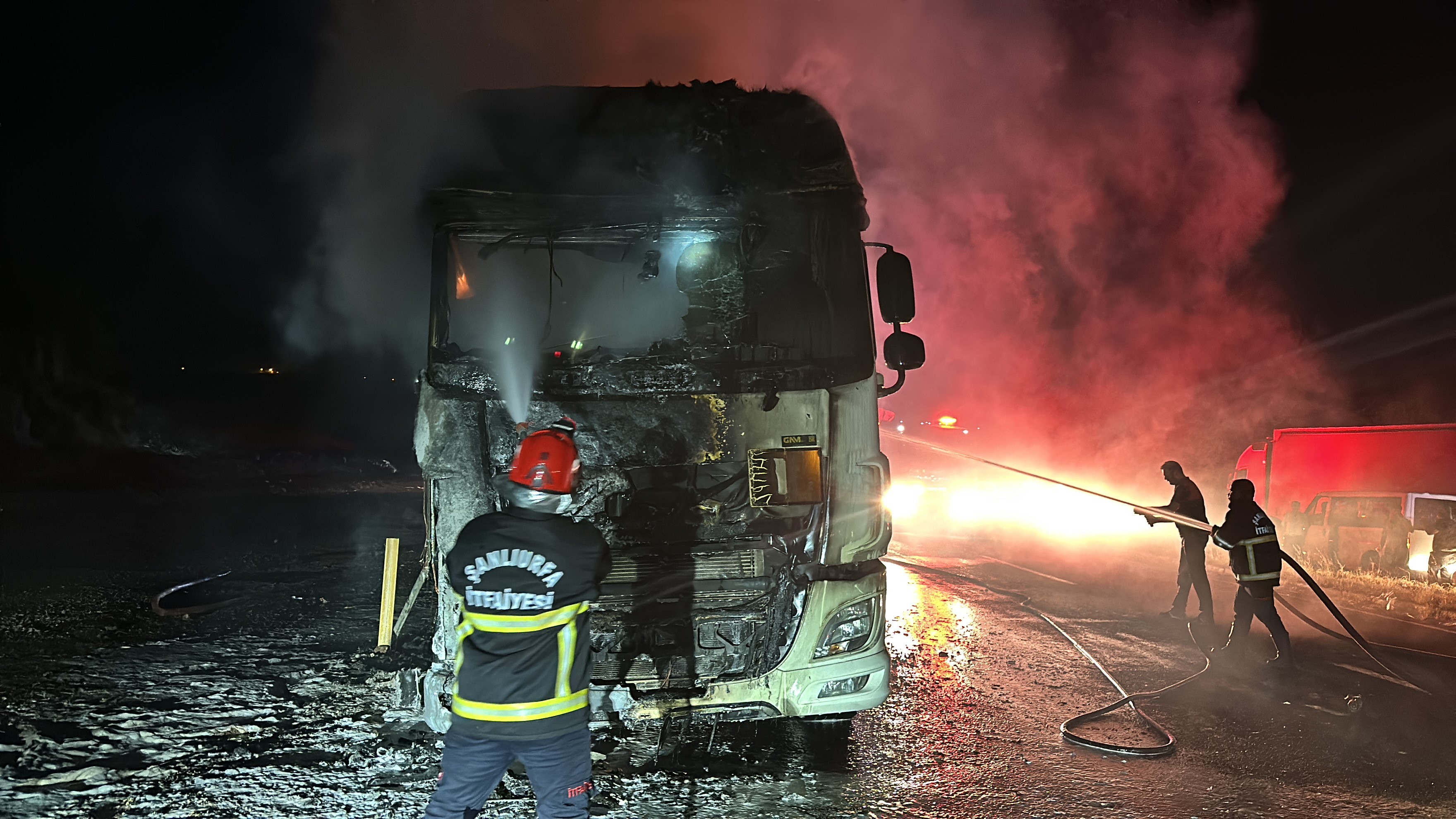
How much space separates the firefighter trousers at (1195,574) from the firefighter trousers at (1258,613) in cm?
109

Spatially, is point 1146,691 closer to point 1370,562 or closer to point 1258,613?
point 1258,613

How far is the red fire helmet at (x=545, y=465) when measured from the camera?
267cm

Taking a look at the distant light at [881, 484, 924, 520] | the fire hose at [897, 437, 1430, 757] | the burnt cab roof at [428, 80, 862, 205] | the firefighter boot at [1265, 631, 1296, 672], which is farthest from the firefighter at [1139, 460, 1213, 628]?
the distant light at [881, 484, 924, 520]

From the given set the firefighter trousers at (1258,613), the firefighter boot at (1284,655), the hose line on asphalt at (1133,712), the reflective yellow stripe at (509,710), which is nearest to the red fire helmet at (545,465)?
the reflective yellow stripe at (509,710)

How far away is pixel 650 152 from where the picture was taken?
4488mm

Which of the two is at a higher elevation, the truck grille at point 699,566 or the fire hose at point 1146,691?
the truck grille at point 699,566

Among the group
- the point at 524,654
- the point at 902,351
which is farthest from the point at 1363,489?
the point at 524,654

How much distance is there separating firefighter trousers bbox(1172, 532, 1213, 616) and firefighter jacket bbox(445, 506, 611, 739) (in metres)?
6.70

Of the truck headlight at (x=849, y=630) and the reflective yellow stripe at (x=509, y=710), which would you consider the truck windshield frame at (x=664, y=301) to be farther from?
the reflective yellow stripe at (x=509, y=710)

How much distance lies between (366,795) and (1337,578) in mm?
11223

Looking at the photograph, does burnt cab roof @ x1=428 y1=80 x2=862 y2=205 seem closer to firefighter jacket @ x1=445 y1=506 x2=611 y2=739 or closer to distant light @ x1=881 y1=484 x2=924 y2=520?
firefighter jacket @ x1=445 y1=506 x2=611 y2=739

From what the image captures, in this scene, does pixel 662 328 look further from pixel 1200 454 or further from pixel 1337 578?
pixel 1200 454

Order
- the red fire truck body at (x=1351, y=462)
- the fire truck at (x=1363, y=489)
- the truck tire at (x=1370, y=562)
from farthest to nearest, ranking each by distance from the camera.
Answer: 1. the truck tire at (x=1370, y=562)
2. the red fire truck body at (x=1351, y=462)
3. the fire truck at (x=1363, y=489)

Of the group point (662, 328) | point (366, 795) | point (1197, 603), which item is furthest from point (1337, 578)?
point (366, 795)
